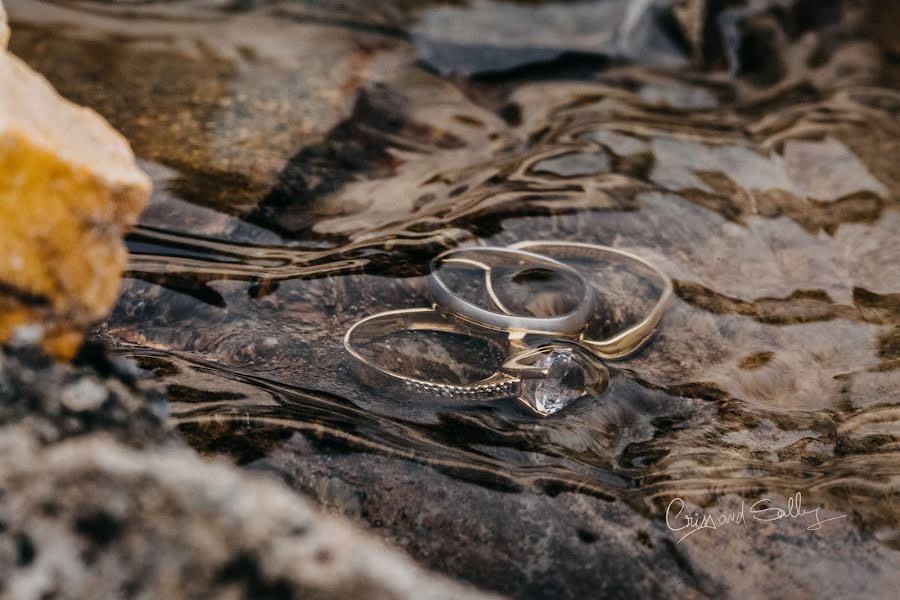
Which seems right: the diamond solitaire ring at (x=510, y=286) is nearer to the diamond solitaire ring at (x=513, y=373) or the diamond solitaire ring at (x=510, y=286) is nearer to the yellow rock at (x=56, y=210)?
the diamond solitaire ring at (x=513, y=373)

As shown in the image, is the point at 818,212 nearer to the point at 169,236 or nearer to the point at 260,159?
the point at 260,159

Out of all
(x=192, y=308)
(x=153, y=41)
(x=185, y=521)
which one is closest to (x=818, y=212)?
(x=192, y=308)

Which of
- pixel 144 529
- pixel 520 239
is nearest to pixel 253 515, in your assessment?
pixel 144 529
